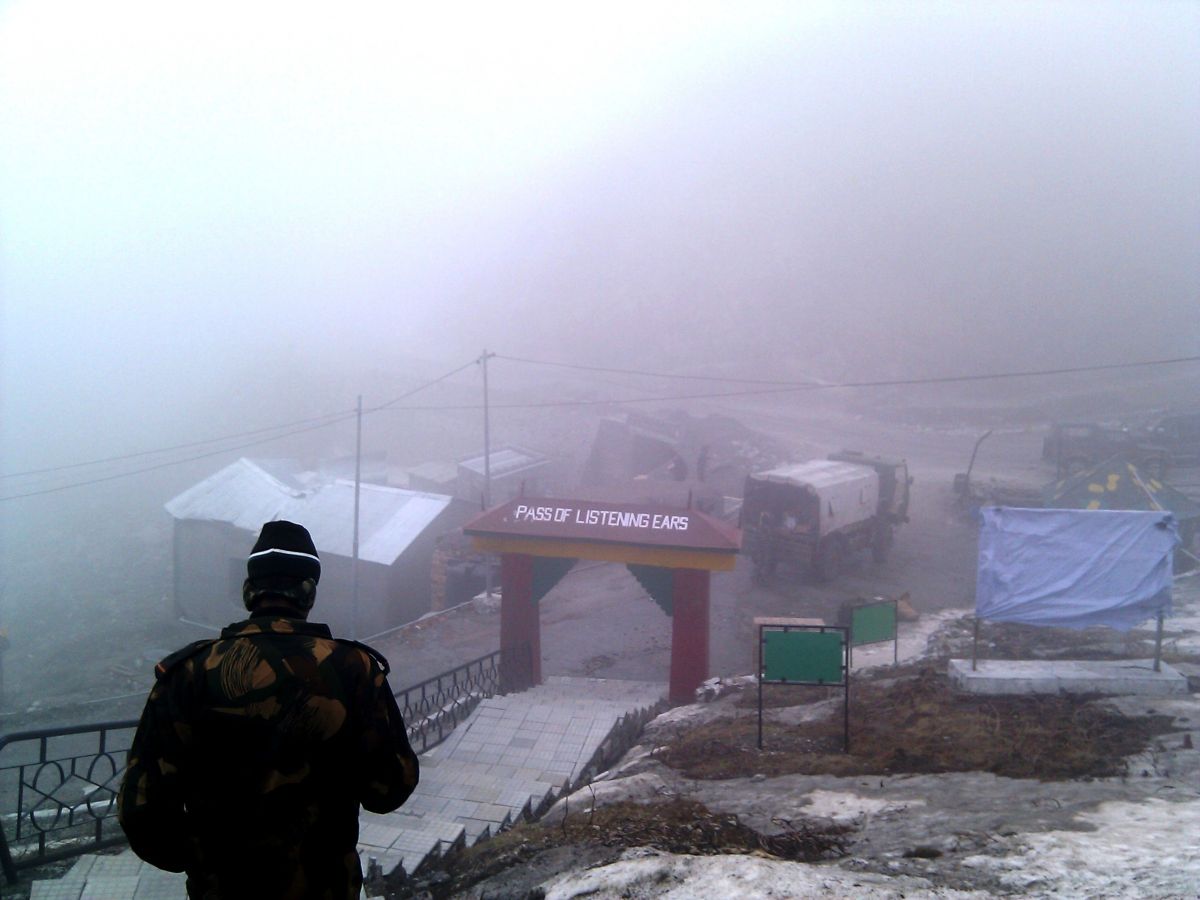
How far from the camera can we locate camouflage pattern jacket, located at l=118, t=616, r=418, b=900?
243 cm

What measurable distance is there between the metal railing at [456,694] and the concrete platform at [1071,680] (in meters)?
5.12

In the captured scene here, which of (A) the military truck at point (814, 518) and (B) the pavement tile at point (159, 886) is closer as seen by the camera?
(B) the pavement tile at point (159, 886)

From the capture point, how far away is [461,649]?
673 inches

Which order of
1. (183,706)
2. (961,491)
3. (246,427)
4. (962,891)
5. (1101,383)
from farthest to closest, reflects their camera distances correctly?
(246,427), (1101,383), (961,491), (962,891), (183,706)

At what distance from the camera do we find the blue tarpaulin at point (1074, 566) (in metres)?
7.72

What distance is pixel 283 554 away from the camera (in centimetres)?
265

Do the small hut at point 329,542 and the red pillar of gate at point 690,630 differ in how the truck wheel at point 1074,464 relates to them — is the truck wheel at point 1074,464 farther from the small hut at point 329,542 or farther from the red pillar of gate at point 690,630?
the red pillar of gate at point 690,630

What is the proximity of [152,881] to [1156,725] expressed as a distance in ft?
22.8

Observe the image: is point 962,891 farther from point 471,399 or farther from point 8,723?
point 471,399

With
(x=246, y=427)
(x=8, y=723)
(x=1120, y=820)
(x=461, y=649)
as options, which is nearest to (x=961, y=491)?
(x=461, y=649)

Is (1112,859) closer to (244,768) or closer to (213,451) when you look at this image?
(244,768)

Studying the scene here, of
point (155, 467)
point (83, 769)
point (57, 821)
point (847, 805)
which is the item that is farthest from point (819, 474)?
point (155, 467)

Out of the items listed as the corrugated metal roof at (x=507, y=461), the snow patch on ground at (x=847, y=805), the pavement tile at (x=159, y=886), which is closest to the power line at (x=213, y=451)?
the corrugated metal roof at (x=507, y=461)

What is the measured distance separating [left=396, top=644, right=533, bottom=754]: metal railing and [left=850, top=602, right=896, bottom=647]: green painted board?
13.9 feet
